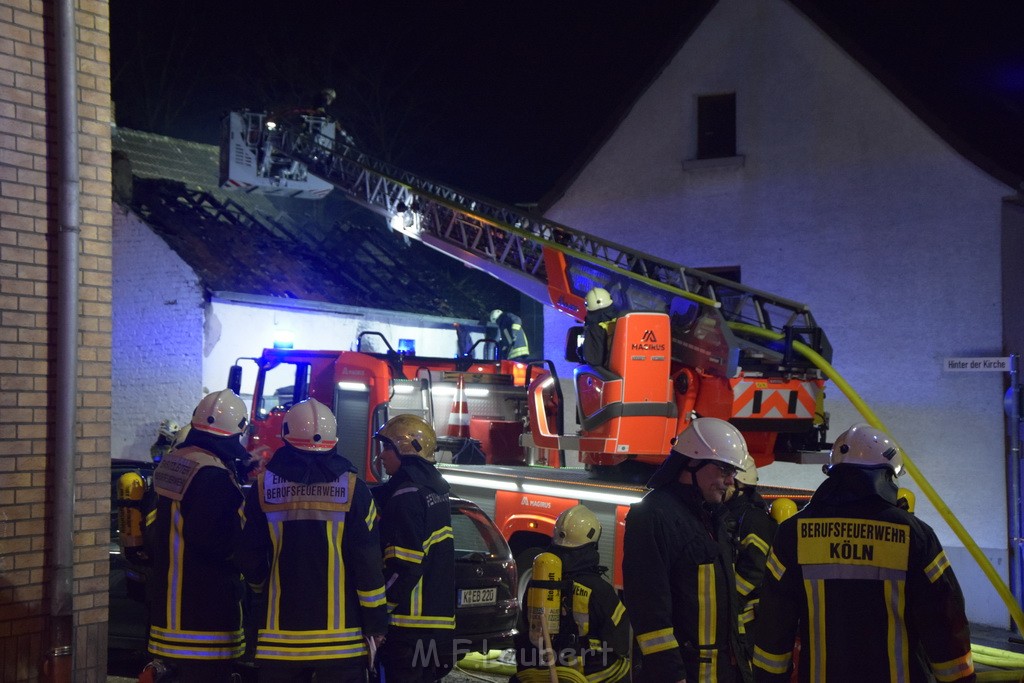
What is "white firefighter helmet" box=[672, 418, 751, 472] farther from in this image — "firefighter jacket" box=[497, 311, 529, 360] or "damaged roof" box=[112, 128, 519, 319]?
"damaged roof" box=[112, 128, 519, 319]

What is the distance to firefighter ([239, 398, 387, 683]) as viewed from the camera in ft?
16.1

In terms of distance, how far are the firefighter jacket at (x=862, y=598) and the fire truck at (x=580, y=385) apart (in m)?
3.58

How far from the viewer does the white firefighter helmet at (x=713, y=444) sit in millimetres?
4508

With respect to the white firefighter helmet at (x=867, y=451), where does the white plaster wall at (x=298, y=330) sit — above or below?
above

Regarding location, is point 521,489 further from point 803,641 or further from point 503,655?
point 803,641

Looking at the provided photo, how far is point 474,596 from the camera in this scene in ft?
23.1

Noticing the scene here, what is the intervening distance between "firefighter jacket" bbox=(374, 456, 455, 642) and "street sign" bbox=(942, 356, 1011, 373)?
22.9ft

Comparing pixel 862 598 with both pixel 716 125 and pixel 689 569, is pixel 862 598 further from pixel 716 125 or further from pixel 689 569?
pixel 716 125

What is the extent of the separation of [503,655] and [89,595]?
436 cm

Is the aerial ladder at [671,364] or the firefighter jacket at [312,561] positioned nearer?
the firefighter jacket at [312,561]

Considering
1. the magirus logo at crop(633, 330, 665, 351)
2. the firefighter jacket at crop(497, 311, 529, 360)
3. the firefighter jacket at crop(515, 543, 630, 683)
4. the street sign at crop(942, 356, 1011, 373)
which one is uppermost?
the firefighter jacket at crop(497, 311, 529, 360)

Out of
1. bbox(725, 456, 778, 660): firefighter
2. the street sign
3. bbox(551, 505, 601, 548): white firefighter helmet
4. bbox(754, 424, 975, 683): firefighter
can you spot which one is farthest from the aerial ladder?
bbox(754, 424, 975, 683): firefighter

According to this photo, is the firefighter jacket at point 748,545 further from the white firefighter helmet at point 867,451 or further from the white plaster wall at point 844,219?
the white plaster wall at point 844,219

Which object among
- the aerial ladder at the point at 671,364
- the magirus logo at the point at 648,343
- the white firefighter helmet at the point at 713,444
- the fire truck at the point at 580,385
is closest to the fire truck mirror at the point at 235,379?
the fire truck at the point at 580,385
